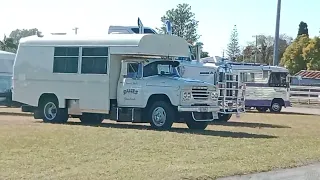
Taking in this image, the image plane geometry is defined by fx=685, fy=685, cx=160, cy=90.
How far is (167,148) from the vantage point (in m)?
14.9

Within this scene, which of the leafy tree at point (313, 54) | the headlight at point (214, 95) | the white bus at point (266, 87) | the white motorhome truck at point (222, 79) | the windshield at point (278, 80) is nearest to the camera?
the headlight at point (214, 95)

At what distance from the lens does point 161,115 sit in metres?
20.4

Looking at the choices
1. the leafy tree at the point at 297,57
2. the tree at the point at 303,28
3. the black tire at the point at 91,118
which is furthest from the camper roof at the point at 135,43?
the tree at the point at 303,28

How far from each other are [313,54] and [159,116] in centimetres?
6998

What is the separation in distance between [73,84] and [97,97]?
3.33 feet

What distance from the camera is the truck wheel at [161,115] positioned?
66.3 feet

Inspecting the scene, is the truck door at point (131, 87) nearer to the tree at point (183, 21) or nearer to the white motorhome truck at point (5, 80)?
the white motorhome truck at point (5, 80)

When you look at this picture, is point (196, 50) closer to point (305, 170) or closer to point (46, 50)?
point (46, 50)

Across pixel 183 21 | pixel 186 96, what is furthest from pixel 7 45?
pixel 186 96

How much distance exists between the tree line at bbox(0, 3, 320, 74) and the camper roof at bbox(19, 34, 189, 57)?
22815 millimetres

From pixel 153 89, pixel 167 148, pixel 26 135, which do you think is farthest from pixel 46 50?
pixel 167 148

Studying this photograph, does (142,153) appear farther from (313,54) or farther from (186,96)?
(313,54)

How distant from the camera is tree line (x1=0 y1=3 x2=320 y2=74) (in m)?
74.5

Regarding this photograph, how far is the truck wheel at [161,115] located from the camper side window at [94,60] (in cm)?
213
